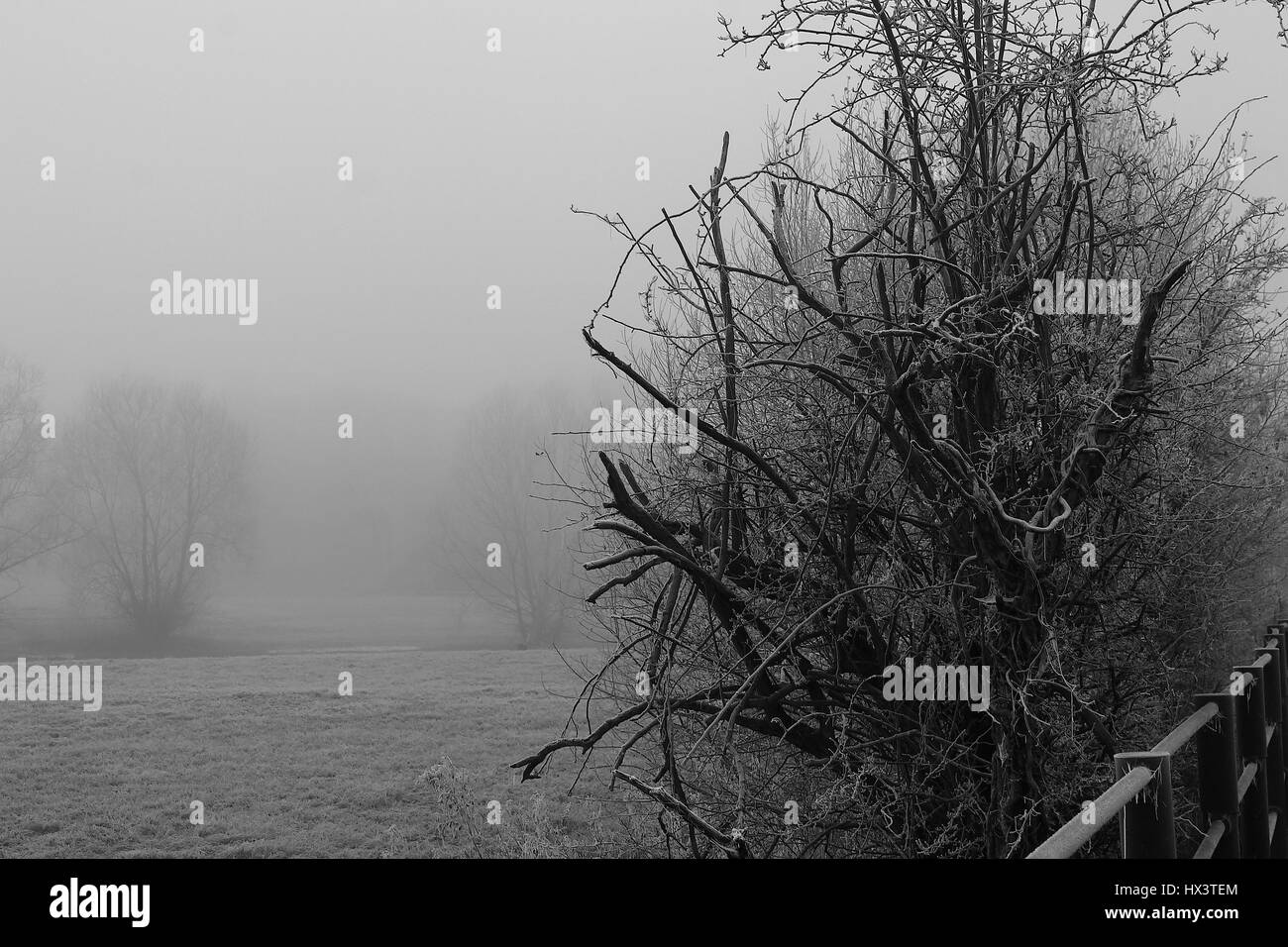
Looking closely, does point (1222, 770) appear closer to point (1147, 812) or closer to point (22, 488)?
point (1147, 812)

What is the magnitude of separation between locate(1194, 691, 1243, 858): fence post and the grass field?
930 centimetres

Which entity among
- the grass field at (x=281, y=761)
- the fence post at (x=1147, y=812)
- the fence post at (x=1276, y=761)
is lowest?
the grass field at (x=281, y=761)

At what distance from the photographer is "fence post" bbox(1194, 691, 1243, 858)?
3.10m

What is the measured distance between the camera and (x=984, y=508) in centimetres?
310

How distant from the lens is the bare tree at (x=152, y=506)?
1146 inches

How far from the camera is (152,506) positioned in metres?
30.1

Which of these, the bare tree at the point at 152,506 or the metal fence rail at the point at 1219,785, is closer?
the metal fence rail at the point at 1219,785

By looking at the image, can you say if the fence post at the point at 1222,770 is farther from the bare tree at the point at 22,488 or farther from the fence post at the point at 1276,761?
the bare tree at the point at 22,488

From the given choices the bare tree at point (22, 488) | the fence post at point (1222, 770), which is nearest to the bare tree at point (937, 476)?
the fence post at point (1222, 770)

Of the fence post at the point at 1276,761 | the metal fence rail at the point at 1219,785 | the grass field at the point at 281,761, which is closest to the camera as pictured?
the metal fence rail at the point at 1219,785

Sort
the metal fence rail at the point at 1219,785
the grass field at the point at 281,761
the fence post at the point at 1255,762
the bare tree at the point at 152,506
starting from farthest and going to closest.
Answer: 1. the bare tree at the point at 152,506
2. the grass field at the point at 281,761
3. the fence post at the point at 1255,762
4. the metal fence rail at the point at 1219,785

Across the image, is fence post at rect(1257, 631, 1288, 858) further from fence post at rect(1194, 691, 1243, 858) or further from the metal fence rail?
fence post at rect(1194, 691, 1243, 858)
